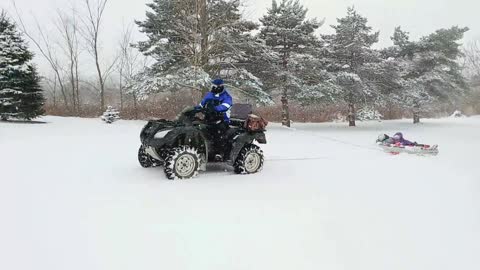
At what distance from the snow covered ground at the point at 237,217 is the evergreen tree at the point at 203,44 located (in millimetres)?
9246

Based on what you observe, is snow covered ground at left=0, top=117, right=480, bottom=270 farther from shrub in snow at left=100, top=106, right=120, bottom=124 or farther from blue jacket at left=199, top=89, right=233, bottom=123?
shrub in snow at left=100, top=106, right=120, bottom=124

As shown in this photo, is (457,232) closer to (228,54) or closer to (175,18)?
(228,54)

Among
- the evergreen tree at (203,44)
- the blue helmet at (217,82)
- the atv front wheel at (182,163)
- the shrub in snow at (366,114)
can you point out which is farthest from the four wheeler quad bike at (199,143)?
the shrub in snow at (366,114)

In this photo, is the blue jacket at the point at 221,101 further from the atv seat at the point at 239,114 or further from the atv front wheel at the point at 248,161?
the atv front wheel at the point at 248,161

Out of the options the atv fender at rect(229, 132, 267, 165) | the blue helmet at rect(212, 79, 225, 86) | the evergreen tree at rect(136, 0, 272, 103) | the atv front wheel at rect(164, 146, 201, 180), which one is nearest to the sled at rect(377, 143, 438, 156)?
the atv fender at rect(229, 132, 267, 165)

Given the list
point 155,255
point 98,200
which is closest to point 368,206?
point 155,255

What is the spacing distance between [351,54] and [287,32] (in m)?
3.51

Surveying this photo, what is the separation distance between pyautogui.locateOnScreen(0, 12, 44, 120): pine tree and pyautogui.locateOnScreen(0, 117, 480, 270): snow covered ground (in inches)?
310

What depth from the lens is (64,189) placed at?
423 cm

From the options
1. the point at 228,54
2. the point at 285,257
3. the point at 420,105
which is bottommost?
the point at 285,257

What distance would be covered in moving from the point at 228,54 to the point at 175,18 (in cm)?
279

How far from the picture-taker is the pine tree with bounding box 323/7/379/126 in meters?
16.1

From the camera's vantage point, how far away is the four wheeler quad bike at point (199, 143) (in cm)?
497

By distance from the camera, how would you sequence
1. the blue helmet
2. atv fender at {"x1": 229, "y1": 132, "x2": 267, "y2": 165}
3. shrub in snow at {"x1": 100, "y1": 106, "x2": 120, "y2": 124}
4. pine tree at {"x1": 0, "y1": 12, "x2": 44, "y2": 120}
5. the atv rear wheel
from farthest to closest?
shrub in snow at {"x1": 100, "y1": 106, "x2": 120, "y2": 124}, pine tree at {"x1": 0, "y1": 12, "x2": 44, "y2": 120}, the atv rear wheel, the blue helmet, atv fender at {"x1": 229, "y1": 132, "x2": 267, "y2": 165}
